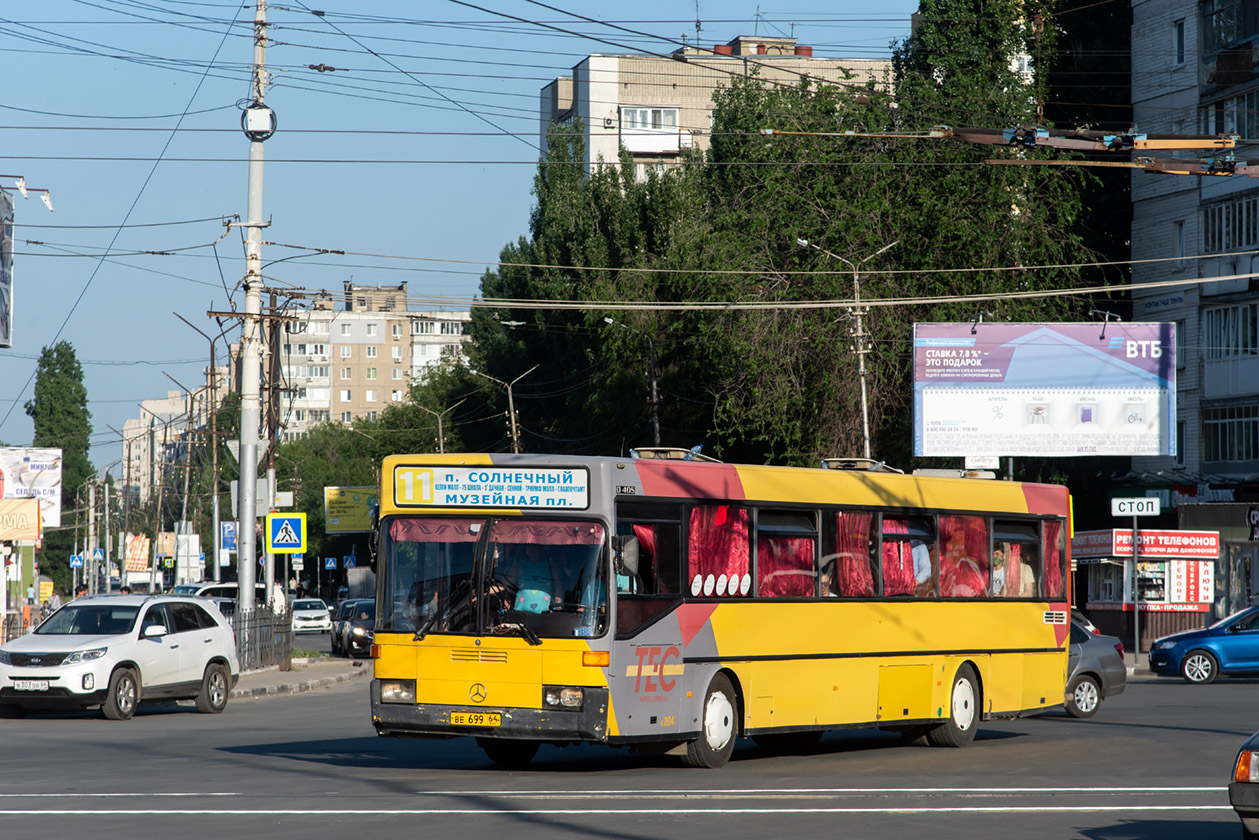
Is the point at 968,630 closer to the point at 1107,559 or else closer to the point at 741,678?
the point at 741,678

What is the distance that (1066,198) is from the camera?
48469 millimetres

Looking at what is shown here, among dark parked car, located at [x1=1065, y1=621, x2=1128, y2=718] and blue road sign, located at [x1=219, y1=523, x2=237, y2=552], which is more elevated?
blue road sign, located at [x1=219, y1=523, x2=237, y2=552]

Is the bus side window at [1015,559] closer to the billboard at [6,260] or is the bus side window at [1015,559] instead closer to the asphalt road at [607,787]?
the asphalt road at [607,787]

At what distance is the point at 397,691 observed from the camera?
13.9 meters

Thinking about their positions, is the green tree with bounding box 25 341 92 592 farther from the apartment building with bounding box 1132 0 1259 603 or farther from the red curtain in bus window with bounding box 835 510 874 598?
the red curtain in bus window with bounding box 835 510 874 598

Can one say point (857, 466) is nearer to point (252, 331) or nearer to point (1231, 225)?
point (252, 331)

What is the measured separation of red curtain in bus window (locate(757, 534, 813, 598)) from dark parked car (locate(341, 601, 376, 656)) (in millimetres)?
24830

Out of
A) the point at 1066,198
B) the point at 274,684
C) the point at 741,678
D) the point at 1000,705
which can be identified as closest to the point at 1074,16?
the point at 1066,198

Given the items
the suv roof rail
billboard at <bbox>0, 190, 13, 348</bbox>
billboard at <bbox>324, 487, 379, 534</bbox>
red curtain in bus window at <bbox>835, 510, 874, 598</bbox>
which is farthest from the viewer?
billboard at <bbox>324, 487, 379, 534</bbox>

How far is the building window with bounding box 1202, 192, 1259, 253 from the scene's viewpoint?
47.0 m

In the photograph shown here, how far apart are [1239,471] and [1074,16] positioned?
18.2 m

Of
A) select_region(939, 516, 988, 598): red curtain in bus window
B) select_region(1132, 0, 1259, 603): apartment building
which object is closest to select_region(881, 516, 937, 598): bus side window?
select_region(939, 516, 988, 598): red curtain in bus window

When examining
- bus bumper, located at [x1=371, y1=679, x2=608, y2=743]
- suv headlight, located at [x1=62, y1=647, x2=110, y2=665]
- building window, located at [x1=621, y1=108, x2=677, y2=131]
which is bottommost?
suv headlight, located at [x1=62, y1=647, x2=110, y2=665]

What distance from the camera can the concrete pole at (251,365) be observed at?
97.9 ft
